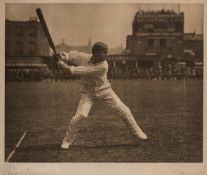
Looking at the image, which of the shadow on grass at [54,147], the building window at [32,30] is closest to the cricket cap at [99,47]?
the building window at [32,30]

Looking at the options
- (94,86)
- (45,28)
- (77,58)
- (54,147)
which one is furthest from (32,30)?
(54,147)

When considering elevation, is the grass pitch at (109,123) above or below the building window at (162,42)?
below

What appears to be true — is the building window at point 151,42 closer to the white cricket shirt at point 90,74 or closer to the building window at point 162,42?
the building window at point 162,42

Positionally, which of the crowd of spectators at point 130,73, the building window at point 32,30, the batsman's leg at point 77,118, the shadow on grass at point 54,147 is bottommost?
the shadow on grass at point 54,147

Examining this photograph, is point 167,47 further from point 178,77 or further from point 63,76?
point 63,76

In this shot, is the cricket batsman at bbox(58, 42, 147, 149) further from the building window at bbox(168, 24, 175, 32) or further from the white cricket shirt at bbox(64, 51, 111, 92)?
the building window at bbox(168, 24, 175, 32)

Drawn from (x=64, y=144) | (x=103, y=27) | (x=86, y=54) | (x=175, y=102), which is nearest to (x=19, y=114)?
(x=64, y=144)

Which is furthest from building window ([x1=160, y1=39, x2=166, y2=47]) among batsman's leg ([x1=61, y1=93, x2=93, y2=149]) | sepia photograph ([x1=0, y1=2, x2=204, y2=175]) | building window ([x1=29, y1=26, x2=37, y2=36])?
building window ([x1=29, y1=26, x2=37, y2=36])
